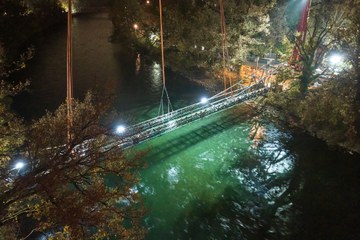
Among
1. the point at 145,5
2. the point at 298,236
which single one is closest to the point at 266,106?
the point at 298,236

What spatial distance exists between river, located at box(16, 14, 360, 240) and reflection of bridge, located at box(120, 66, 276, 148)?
141 centimetres

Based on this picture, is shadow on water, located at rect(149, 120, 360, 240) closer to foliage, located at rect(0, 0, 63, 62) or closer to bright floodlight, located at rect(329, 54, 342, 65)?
bright floodlight, located at rect(329, 54, 342, 65)

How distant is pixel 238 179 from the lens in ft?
58.2

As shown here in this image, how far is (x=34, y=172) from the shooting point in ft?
27.5

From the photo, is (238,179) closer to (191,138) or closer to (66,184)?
(191,138)

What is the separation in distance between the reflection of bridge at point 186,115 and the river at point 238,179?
1.41 metres

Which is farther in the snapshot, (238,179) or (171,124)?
(171,124)

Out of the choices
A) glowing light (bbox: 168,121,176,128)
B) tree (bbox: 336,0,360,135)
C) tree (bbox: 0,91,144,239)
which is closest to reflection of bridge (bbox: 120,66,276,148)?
glowing light (bbox: 168,121,176,128)

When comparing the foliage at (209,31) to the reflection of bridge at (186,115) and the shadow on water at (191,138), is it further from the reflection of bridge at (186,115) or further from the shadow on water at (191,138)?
the shadow on water at (191,138)

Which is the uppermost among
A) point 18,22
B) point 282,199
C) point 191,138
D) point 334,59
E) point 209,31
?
point 18,22

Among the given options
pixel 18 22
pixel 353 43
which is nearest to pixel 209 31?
pixel 353 43

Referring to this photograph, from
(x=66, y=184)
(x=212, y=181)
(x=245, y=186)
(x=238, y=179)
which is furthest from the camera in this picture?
(x=238, y=179)

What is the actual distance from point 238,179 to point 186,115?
6.07 metres

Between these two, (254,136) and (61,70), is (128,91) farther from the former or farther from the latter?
(254,136)
